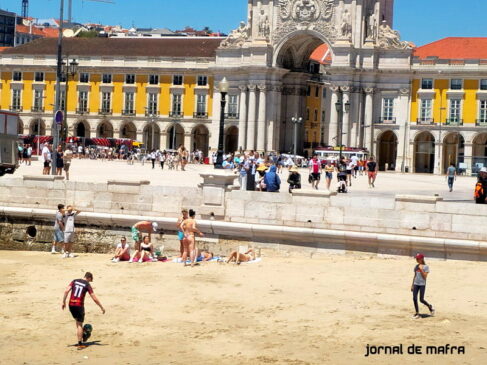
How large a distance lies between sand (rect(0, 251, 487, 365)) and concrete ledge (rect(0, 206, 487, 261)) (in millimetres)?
301

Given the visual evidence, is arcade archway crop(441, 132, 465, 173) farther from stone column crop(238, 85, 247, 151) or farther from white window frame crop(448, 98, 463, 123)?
stone column crop(238, 85, 247, 151)

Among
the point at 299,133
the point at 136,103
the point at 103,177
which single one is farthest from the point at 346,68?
the point at 103,177

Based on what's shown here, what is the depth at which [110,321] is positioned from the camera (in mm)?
22188

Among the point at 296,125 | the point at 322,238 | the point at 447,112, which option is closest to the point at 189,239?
the point at 322,238

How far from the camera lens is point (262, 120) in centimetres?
9681

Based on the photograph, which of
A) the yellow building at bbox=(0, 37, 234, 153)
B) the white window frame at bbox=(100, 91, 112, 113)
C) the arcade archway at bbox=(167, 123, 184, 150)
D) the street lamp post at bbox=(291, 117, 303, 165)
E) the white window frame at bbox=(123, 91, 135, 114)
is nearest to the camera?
the street lamp post at bbox=(291, 117, 303, 165)

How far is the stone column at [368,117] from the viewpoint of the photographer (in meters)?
92.6

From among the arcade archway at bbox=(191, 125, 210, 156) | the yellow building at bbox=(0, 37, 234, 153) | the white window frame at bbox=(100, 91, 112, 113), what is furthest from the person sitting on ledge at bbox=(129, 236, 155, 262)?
the white window frame at bbox=(100, 91, 112, 113)

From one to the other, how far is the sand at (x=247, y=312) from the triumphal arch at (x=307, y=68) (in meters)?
63.8

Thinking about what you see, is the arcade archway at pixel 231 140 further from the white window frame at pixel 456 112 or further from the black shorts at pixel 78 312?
the black shorts at pixel 78 312

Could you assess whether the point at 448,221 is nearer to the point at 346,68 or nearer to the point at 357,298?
the point at 357,298

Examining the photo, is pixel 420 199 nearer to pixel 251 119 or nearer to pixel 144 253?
pixel 144 253

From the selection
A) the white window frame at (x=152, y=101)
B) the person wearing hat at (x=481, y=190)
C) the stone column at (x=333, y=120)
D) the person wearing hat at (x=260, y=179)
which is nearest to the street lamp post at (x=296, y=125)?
the stone column at (x=333, y=120)

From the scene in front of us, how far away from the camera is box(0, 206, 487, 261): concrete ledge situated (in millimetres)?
27406
